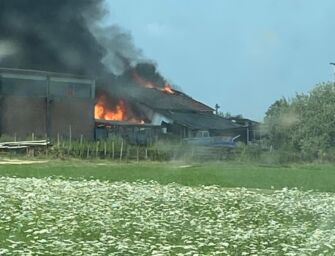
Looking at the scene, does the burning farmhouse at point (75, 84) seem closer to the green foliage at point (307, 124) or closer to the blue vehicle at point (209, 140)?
the blue vehicle at point (209, 140)

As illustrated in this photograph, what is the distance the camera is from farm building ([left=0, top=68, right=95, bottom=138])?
56.5 metres

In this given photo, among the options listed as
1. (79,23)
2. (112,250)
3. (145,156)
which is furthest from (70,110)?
(112,250)

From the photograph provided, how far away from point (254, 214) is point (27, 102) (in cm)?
4511

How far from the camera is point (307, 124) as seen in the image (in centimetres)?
5850

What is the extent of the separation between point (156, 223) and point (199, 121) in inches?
2275

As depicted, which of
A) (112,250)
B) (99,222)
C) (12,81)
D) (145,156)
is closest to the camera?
(112,250)

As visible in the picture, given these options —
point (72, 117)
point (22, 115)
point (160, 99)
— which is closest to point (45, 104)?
point (22, 115)

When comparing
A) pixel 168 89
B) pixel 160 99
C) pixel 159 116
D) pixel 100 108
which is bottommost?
pixel 159 116

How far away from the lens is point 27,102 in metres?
57.5

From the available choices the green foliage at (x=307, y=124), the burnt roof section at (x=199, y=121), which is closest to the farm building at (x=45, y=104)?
the burnt roof section at (x=199, y=121)

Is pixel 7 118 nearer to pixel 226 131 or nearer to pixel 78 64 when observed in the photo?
pixel 78 64

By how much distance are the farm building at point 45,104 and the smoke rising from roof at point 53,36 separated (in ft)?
7.69

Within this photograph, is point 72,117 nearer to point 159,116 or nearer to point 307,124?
point 159,116

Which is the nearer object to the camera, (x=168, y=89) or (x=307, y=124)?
(x=307, y=124)
